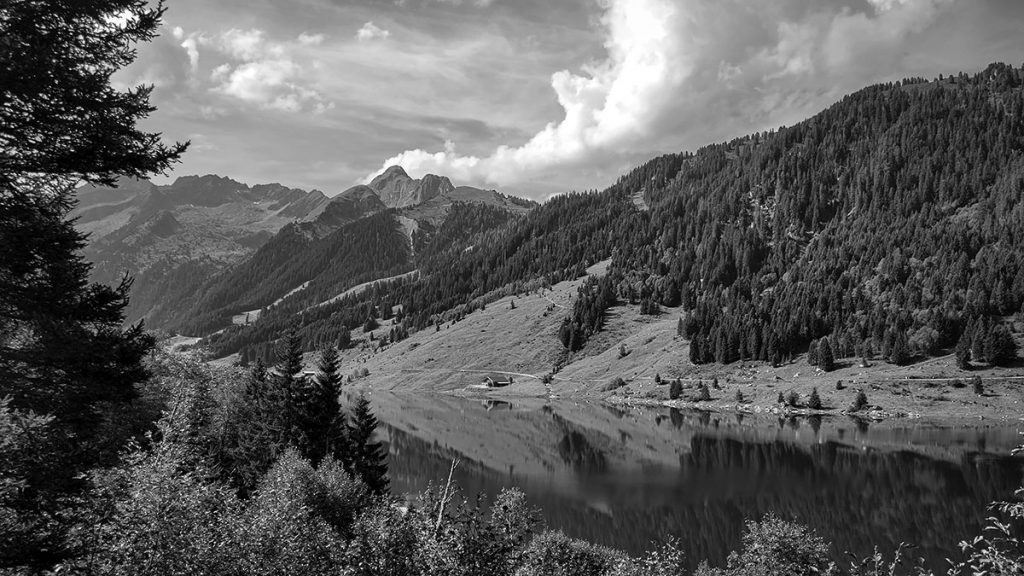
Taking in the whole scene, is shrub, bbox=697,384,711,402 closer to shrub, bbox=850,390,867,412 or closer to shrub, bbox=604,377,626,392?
shrub, bbox=604,377,626,392

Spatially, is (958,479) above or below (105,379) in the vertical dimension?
below

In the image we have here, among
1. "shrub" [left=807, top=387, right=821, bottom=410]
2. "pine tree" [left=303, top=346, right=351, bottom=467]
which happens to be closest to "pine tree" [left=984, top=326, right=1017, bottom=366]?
"shrub" [left=807, top=387, right=821, bottom=410]

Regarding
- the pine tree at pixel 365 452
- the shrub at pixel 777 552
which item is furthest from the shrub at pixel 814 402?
the pine tree at pixel 365 452

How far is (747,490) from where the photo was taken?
74.8m

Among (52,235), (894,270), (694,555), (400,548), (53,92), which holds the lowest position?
(694,555)

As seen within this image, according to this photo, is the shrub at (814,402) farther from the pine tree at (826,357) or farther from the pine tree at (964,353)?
the pine tree at (964,353)

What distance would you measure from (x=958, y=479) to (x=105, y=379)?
95.3m

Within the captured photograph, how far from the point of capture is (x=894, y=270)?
177 metres

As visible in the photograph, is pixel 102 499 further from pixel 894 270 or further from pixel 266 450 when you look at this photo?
pixel 894 270

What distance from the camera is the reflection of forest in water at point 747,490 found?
59406 mm

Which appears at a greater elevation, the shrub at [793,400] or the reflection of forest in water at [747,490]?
the shrub at [793,400]

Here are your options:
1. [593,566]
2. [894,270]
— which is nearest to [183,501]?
[593,566]

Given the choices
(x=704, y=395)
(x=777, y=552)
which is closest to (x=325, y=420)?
(x=777, y=552)

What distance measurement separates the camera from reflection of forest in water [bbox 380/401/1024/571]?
59.4 metres
